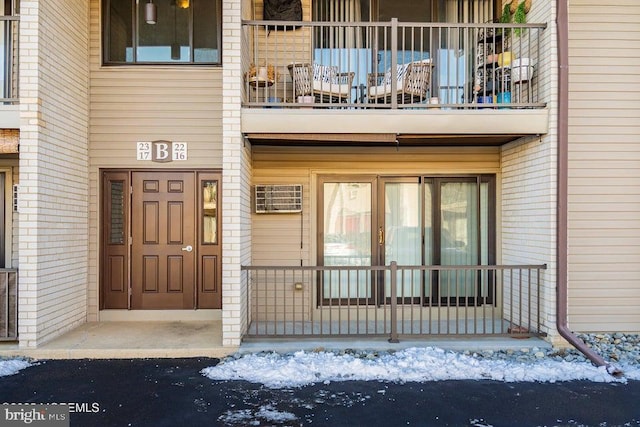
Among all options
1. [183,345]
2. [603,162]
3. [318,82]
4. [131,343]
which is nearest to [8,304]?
[131,343]

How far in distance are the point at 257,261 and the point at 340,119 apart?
2.50m

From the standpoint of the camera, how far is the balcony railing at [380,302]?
596cm

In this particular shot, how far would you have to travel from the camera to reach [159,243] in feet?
22.1

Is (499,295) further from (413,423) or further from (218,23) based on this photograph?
(218,23)

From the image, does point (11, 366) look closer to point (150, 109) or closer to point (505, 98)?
point (150, 109)

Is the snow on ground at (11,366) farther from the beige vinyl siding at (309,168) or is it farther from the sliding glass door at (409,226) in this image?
the sliding glass door at (409,226)

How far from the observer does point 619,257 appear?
5875mm

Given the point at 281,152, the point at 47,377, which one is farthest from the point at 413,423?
the point at 281,152

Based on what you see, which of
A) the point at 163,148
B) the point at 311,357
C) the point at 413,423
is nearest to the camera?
the point at 413,423

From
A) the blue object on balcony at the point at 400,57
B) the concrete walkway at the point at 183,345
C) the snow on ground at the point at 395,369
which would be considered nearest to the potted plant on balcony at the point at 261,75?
the blue object on balcony at the point at 400,57

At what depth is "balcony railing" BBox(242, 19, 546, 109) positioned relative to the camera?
5574mm

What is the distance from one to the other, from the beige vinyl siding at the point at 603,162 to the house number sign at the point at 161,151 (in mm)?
5245

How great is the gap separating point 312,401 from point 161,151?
423cm

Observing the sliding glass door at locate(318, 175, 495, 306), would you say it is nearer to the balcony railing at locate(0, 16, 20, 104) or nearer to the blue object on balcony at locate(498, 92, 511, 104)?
the blue object on balcony at locate(498, 92, 511, 104)
